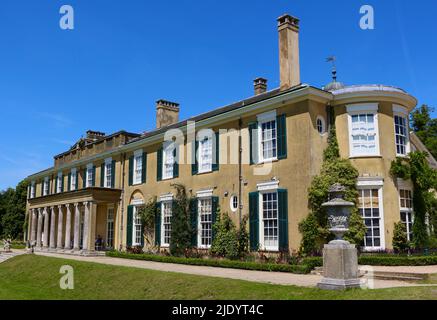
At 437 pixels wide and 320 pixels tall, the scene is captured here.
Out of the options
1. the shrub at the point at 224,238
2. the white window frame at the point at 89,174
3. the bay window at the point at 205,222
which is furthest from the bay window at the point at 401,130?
the white window frame at the point at 89,174

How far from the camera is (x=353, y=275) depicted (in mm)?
10867

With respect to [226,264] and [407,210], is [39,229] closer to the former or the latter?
[226,264]

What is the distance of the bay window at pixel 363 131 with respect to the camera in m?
18.6

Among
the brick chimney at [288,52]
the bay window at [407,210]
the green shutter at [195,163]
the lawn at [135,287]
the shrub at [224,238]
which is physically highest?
the brick chimney at [288,52]

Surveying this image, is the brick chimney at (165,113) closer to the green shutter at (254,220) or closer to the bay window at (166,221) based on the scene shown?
the bay window at (166,221)

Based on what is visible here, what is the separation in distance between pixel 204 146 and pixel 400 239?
35.1ft

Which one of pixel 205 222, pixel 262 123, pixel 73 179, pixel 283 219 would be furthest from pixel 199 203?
pixel 73 179

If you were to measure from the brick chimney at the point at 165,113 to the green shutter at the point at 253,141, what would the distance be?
14.4m

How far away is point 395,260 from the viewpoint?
15.9 m

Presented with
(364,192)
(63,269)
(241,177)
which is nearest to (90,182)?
(63,269)

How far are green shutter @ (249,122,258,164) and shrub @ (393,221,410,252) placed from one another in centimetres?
662

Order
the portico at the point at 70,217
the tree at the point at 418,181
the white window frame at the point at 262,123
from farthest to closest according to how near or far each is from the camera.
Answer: the portico at the point at 70,217 → the white window frame at the point at 262,123 → the tree at the point at 418,181

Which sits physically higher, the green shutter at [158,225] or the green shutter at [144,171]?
the green shutter at [144,171]

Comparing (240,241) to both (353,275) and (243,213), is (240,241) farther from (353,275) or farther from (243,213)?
(353,275)
